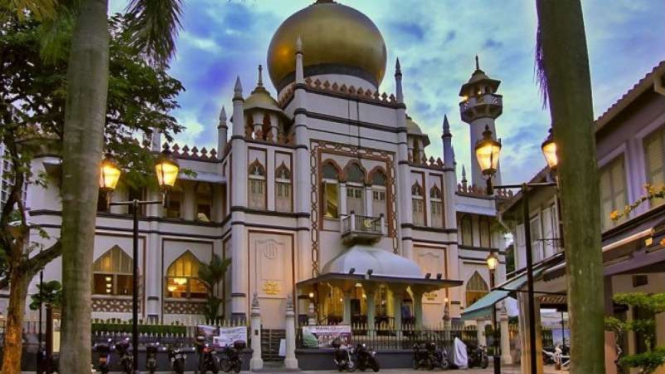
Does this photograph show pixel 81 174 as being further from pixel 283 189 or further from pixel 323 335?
pixel 283 189

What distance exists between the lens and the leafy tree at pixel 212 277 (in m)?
30.6

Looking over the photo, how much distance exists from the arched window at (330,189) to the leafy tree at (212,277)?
5046 mm

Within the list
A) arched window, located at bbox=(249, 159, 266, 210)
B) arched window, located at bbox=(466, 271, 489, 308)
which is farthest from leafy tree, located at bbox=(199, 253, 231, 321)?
arched window, located at bbox=(466, 271, 489, 308)

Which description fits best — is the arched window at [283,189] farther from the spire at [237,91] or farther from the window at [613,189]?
the window at [613,189]

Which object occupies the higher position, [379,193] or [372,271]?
[379,193]

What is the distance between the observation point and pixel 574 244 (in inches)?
238

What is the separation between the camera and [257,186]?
31828 mm

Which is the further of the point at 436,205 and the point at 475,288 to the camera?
the point at 475,288

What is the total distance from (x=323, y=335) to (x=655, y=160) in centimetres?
1472

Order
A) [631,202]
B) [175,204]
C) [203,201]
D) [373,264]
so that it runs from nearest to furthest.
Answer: [631,202] → [373,264] → [175,204] → [203,201]

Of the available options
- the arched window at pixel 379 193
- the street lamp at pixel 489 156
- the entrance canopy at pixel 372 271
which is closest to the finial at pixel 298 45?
the arched window at pixel 379 193

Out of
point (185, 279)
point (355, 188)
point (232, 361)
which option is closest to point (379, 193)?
point (355, 188)

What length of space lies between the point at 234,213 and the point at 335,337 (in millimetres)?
7699

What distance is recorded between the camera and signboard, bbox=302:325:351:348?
995 inches
